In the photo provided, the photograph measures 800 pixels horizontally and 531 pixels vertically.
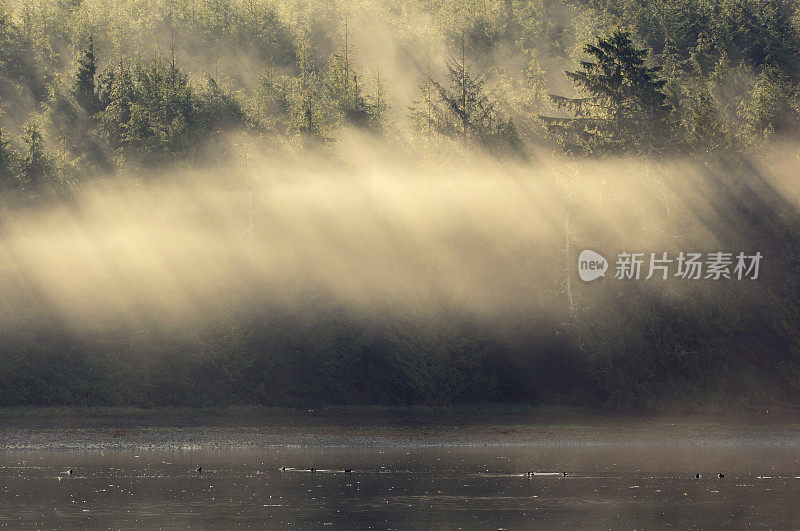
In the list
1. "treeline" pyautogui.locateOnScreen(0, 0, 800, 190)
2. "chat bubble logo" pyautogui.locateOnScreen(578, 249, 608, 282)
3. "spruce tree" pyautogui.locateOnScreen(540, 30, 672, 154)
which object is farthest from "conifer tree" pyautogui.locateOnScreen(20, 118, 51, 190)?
"chat bubble logo" pyautogui.locateOnScreen(578, 249, 608, 282)

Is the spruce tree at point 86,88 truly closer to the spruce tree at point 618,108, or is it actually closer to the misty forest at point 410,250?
the misty forest at point 410,250

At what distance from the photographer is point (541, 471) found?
49.7m

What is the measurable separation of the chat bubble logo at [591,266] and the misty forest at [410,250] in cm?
56

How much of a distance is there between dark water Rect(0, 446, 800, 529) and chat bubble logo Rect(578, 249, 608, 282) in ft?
66.7

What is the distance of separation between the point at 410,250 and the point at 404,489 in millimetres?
38565

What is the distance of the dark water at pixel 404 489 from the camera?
36125mm

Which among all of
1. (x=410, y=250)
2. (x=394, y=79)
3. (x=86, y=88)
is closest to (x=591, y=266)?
(x=410, y=250)

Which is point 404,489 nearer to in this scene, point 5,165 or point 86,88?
point 5,165

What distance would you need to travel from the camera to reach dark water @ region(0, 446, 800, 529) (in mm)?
36125

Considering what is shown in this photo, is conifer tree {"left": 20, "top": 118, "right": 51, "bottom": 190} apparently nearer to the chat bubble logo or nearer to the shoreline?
the shoreline

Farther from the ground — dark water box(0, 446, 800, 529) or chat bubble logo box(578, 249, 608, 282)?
chat bubble logo box(578, 249, 608, 282)

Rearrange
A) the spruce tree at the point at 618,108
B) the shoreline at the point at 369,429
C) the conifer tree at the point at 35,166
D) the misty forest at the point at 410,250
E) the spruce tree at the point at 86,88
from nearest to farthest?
the shoreline at the point at 369,429, the misty forest at the point at 410,250, the spruce tree at the point at 618,108, the conifer tree at the point at 35,166, the spruce tree at the point at 86,88

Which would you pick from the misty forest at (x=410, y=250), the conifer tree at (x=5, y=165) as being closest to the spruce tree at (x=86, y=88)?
the misty forest at (x=410, y=250)

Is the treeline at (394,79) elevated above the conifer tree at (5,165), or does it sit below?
above
